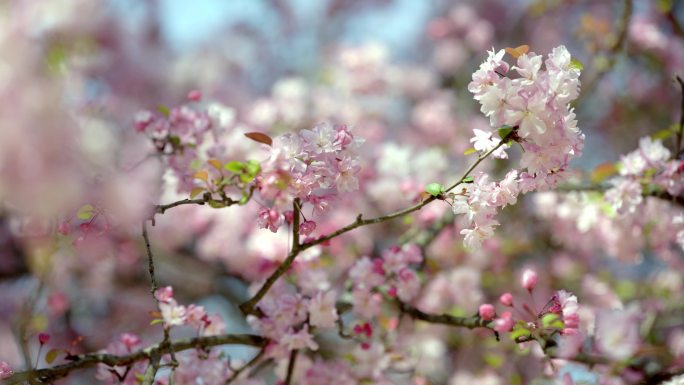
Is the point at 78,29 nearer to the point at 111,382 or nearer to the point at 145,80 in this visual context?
the point at 111,382

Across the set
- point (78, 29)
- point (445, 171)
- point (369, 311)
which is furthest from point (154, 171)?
point (445, 171)

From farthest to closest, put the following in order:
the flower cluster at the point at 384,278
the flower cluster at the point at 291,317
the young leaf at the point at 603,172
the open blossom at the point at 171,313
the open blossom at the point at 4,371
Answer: the young leaf at the point at 603,172
the flower cluster at the point at 384,278
the flower cluster at the point at 291,317
the open blossom at the point at 171,313
the open blossom at the point at 4,371

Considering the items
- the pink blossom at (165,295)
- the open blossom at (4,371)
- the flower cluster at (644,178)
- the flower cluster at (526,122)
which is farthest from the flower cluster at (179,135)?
the flower cluster at (644,178)

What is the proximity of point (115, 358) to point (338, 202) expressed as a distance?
99 cm

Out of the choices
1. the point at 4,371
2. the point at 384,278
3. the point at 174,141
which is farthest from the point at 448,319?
the point at 4,371

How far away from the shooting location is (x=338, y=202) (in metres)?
2.21

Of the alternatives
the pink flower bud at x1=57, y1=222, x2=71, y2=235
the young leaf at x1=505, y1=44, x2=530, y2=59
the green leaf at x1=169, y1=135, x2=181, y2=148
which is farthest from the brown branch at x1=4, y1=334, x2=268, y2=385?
the young leaf at x1=505, y1=44, x2=530, y2=59

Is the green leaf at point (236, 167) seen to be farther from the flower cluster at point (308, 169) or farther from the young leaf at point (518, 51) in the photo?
the young leaf at point (518, 51)

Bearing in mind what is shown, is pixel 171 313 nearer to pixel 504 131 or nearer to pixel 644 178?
pixel 504 131

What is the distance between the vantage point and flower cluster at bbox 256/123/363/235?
1168mm

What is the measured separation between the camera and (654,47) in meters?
3.09

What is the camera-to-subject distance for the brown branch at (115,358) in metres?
1.28

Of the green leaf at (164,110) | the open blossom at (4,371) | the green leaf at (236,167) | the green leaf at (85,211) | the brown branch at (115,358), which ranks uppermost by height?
the green leaf at (164,110)

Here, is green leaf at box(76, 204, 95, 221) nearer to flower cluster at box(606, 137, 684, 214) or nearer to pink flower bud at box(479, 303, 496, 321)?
pink flower bud at box(479, 303, 496, 321)
